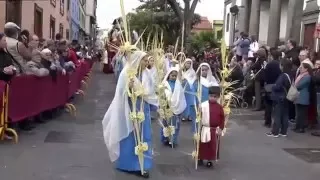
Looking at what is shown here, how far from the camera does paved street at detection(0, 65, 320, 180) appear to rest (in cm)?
779

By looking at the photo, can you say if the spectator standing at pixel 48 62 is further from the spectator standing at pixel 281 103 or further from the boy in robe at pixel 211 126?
the spectator standing at pixel 281 103

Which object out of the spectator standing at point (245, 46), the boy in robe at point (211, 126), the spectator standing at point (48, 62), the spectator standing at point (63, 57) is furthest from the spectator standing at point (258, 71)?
the boy in robe at point (211, 126)

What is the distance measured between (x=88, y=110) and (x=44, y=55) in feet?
11.6

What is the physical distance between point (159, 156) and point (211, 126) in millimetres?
1385

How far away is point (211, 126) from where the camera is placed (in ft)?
27.2

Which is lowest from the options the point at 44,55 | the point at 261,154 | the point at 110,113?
the point at 261,154

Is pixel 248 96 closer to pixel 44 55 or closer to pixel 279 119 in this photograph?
pixel 279 119

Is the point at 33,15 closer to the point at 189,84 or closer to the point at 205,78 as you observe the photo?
the point at 189,84

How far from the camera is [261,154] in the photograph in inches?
386

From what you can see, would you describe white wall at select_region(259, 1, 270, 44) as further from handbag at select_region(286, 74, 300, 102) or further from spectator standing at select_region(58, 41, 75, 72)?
handbag at select_region(286, 74, 300, 102)

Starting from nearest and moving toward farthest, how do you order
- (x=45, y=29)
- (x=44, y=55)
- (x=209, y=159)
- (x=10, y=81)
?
(x=209, y=159) → (x=10, y=81) → (x=44, y=55) → (x=45, y=29)

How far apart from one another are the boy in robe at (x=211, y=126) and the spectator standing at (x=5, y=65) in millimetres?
3449

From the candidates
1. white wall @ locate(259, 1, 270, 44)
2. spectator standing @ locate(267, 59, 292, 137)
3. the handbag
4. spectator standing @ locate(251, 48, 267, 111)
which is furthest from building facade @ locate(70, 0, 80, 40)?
the handbag

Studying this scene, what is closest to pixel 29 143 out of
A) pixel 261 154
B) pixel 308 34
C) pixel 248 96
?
pixel 261 154
